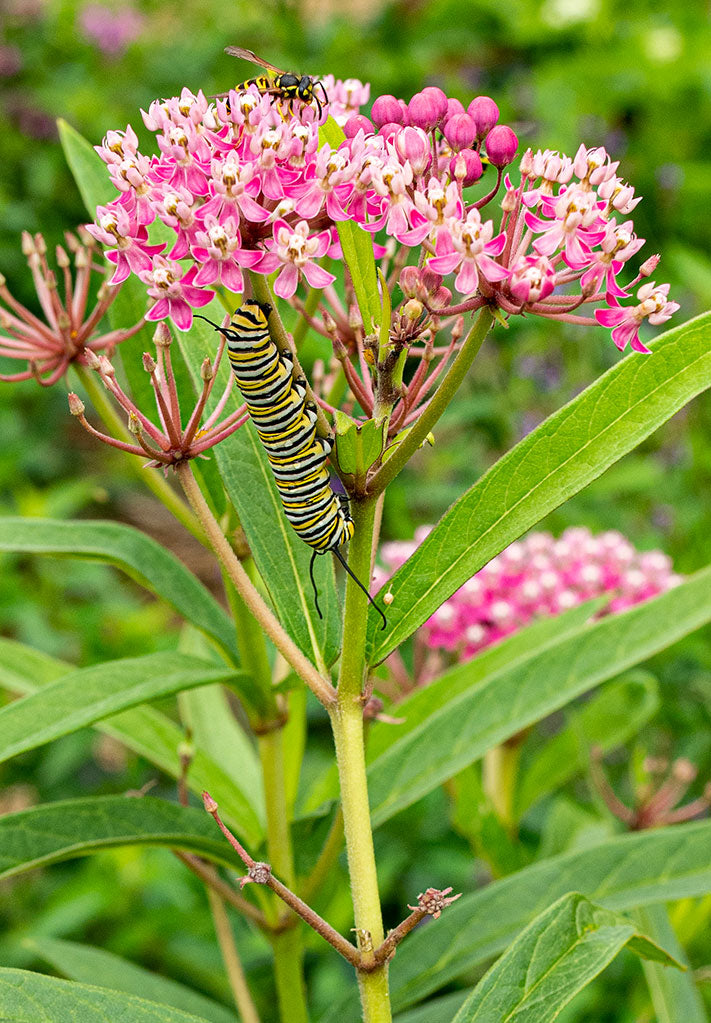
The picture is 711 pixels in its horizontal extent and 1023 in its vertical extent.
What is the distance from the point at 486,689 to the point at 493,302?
514 millimetres

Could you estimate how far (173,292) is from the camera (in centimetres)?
88

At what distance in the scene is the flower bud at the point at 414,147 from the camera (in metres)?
0.87

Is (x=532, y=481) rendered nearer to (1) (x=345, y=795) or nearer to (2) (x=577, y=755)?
(1) (x=345, y=795)

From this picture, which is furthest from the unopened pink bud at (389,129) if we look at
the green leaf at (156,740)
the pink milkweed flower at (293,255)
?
the green leaf at (156,740)

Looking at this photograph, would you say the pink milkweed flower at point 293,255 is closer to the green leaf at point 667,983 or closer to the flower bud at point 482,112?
the flower bud at point 482,112

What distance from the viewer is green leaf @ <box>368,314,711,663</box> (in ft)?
2.72

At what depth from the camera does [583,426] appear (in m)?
0.86

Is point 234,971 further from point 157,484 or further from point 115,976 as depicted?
point 157,484

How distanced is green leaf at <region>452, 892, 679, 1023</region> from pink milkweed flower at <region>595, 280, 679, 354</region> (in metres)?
0.48

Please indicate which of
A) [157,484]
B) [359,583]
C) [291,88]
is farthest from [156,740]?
[291,88]

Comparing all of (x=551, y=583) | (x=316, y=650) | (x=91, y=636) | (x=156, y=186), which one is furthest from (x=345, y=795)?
(x=91, y=636)

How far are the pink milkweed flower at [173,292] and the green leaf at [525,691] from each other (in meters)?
0.55

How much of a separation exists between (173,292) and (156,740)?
26.0 inches

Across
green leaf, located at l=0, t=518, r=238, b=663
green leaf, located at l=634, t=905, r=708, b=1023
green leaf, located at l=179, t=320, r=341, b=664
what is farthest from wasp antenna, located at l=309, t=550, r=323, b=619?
green leaf, located at l=634, t=905, r=708, b=1023
